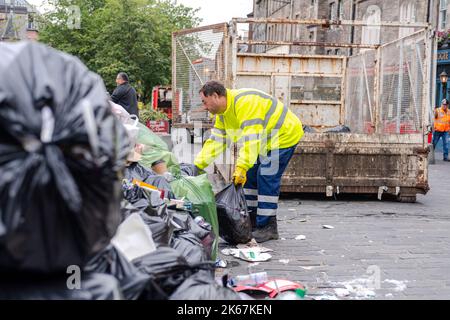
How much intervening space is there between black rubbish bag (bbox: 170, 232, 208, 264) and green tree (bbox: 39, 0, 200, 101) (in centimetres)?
2804

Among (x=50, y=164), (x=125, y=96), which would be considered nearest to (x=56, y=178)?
(x=50, y=164)

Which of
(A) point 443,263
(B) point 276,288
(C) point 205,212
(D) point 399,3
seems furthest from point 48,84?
(D) point 399,3

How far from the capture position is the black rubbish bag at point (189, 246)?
11.9 feet

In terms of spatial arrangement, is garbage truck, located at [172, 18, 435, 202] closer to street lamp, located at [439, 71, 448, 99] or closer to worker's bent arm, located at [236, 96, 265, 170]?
worker's bent arm, located at [236, 96, 265, 170]

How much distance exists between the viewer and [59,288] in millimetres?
1848

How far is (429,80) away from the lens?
8.27m

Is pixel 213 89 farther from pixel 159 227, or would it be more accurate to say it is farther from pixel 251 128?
pixel 159 227

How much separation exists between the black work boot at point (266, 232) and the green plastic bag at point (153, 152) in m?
0.95

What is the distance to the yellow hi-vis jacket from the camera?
5316 mm

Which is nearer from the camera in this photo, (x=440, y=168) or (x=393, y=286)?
(x=393, y=286)

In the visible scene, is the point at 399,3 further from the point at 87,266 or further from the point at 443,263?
the point at 87,266

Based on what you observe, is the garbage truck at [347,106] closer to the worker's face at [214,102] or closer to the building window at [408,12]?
the worker's face at [214,102]

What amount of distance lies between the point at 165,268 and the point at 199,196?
2407 millimetres
